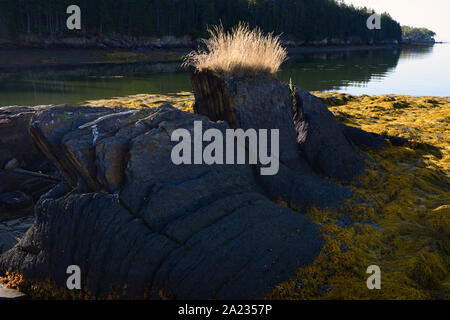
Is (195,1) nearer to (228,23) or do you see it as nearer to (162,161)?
(228,23)

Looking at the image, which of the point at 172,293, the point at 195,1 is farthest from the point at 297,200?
the point at 195,1

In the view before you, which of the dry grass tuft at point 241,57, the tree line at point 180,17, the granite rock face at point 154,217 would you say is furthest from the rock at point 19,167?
the tree line at point 180,17

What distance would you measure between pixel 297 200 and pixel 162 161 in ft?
8.34

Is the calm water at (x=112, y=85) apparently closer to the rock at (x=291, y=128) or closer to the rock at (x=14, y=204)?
the rock at (x=14, y=204)

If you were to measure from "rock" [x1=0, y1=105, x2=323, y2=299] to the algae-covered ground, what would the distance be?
1.07ft

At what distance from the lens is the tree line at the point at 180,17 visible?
50188 millimetres

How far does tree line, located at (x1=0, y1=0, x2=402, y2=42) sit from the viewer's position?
1976 inches

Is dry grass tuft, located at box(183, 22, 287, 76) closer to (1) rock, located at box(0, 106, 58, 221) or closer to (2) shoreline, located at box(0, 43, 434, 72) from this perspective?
(1) rock, located at box(0, 106, 58, 221)

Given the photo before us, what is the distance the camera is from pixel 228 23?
264ft

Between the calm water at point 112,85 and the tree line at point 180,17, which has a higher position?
the tree line at point 180,17

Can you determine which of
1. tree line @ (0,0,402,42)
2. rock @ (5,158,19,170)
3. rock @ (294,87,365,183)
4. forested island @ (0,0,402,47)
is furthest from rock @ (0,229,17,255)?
tree line @ (0,0,402,42)

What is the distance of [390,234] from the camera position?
17.3 ft

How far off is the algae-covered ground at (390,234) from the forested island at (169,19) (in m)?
35.3

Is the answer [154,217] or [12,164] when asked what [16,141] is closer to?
[12,164]
